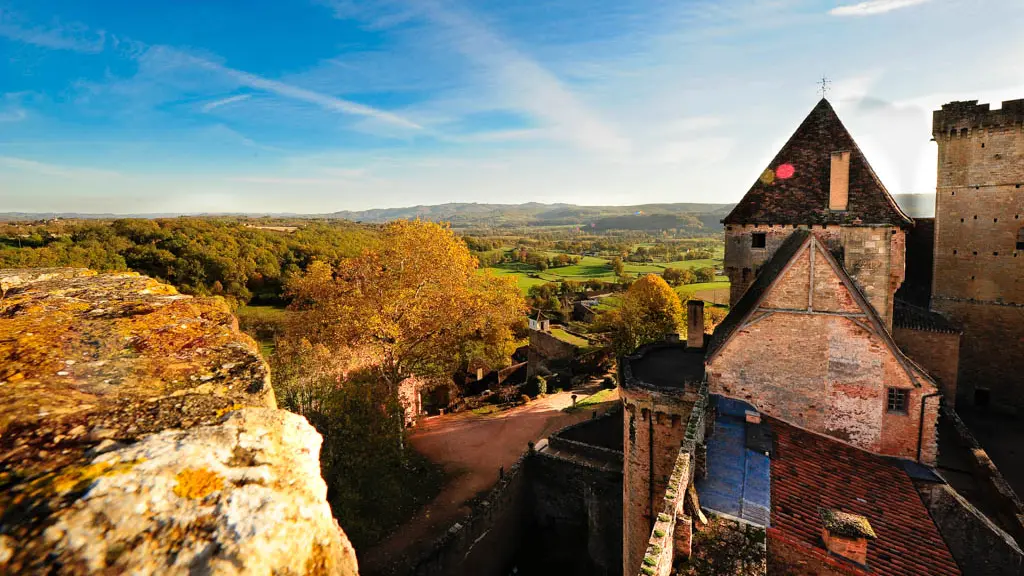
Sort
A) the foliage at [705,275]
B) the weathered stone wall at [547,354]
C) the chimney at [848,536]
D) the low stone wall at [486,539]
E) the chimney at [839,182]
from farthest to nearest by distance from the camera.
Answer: the foliage at [705,275] < the weathered stone wall at [547,354] < the low stone wall at [486,539] < the chimney at [839,182] < the chimney at [848,536]

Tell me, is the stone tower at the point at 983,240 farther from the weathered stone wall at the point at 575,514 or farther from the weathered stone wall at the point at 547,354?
the weathered stone wall at the point at 547,354

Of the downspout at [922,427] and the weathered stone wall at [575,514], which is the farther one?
the weathered stone wall at [575,514]

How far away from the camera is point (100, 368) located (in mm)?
3117

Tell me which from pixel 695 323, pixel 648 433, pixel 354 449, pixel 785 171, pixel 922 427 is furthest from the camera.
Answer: pixel 354 449

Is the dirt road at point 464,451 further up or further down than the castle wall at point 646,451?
further down

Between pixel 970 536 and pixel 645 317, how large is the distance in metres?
30.2

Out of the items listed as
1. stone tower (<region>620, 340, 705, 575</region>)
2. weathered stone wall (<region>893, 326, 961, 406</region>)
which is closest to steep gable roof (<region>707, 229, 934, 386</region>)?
stone tower (<region>620, 340, 705, 575</region>)

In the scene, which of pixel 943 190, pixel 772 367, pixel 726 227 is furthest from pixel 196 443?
pixel 943 190

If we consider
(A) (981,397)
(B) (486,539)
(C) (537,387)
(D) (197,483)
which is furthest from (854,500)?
(C) (537,387)

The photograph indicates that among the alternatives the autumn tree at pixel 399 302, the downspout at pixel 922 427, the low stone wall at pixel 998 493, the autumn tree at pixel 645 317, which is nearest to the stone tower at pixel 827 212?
the downspout at pixel 922 427

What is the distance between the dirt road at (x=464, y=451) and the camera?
65.9 feet

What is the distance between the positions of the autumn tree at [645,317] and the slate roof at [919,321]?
16.7m

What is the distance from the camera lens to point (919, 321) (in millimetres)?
22578

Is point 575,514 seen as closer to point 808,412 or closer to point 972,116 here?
point 808,412
